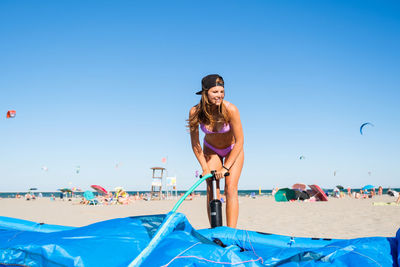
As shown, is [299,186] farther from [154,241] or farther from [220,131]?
[154,241]

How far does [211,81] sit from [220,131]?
0.58 metres

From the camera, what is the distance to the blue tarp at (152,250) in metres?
1.48

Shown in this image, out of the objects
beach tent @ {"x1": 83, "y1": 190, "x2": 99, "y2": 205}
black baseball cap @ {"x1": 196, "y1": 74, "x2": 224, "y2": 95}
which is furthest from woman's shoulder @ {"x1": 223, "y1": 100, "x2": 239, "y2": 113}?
beach tent @ {"x1": 83, "y1": 190, "x2": 99, "y2": 205}

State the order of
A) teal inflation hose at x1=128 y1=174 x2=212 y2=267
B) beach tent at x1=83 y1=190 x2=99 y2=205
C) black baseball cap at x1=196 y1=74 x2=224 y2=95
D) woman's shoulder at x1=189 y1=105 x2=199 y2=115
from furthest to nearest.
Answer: beach tent at x1=83 y1=190 x2=99 y2=205 → woman's shoulder at x1=189 y1=105 x2=199 y2=115 → black baseball cap at x1=196 y1=74 x2=224 y2=95 → teal inflation hose at x1=128 y1=174 x2=212 y2=267

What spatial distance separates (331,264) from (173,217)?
89 centimetres

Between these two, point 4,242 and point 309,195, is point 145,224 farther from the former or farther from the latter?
point 309,195

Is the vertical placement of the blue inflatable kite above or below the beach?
above

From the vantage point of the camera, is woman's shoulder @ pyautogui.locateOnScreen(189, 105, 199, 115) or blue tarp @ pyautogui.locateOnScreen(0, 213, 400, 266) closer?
blue tarp @ pyautogui.locateOnScreen(0, 213, 400, 266)

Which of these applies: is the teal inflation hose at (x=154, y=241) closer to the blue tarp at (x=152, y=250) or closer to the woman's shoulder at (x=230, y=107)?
the blue tarp at (x=152, y=250)

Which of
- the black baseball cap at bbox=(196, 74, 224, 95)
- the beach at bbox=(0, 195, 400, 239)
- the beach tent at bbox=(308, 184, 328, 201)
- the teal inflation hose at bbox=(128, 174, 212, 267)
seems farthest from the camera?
the beach tent at bbox=(308, 184, 328, 201)

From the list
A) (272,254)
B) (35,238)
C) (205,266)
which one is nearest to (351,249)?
(272,254)

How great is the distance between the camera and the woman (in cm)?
298

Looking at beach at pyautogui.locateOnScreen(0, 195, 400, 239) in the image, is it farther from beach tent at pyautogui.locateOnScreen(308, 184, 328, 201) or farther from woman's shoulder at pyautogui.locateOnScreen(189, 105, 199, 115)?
beach tent at pyautogui.locateOnScreen(308, 184, 328, 201)

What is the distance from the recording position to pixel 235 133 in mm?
3066
